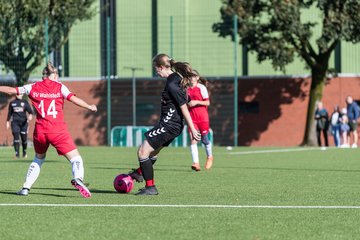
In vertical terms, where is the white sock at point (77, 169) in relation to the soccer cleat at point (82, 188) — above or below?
above

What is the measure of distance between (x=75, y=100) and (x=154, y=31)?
30.4m

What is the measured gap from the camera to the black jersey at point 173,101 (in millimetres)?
13672

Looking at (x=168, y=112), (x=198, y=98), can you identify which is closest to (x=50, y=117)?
(x=168, y=112)

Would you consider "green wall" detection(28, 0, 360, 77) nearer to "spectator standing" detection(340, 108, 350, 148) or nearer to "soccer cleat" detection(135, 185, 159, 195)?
"spectator standing" detection(340, 108, 350, 148)

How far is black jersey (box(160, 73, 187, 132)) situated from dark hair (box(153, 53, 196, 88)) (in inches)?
2.7

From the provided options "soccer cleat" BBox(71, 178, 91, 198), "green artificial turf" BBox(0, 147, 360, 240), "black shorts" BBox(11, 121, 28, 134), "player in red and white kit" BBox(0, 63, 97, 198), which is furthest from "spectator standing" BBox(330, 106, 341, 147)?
"soccer cleat" BBox(71, 178, 91, 198)

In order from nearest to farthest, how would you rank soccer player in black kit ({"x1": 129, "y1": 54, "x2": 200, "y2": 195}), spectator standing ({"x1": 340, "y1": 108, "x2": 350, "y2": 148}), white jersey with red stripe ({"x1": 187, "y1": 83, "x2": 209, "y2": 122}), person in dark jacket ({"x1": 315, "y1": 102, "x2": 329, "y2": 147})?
soccer player in black kit ({"x1": 129, "y1": 54, "x2": 200, "y2": 195}) < white jersey with red stripe ({"x1": 187, "y1": 83, "x2": 209, "y2": 122}) < spectator standing ({"x1": 340, "y1": 108, "x2": 350, "y2": 148}) < person in dark jacket ({"x1": 315, "y1": 102, "x2": 329, "y2": 147})

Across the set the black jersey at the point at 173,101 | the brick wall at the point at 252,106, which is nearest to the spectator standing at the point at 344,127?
the brick wall at the point at 252,106

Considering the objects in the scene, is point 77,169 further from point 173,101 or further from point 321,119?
point 321,119

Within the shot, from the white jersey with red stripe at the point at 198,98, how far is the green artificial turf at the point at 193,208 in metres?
1.59

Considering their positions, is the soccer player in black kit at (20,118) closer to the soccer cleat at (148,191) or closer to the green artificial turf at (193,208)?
the green artificial turf at (193,208)

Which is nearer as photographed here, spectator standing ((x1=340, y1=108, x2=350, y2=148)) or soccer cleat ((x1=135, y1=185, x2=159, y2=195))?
soccer cleat ((x1=135, y1=185, x2=159, y2=195))

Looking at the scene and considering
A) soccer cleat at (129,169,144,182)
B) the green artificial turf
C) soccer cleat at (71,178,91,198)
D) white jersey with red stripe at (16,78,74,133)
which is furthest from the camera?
soccer cleat at (129,169,144,182)

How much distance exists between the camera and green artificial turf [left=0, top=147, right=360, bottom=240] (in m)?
9.57
